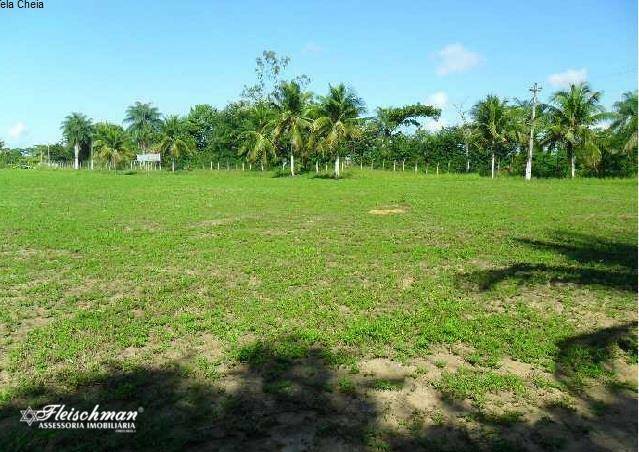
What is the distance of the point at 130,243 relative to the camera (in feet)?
40.9

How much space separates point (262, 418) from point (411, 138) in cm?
5505

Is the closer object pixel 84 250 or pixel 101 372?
pixel 101 372

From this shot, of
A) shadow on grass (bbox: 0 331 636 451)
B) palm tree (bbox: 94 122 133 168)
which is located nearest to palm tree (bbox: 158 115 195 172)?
palm tree (bbox: 94 122 133 168)

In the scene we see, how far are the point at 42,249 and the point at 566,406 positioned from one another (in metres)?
11.1

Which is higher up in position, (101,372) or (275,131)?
(275,131)

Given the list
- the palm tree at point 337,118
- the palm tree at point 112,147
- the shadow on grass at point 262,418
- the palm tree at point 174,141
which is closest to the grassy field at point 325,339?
the shadow on grass at point 262,418

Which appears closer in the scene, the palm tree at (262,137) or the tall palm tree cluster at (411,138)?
the tall palm tree cluster at (411,138)

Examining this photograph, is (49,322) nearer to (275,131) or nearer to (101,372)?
(101,372)

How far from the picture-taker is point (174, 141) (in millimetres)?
67938

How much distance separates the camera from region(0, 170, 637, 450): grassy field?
4320mm

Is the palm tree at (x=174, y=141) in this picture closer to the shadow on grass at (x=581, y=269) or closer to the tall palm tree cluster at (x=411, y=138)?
the tall palm tree cluster at (x=411, y=138)

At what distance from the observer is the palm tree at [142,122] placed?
8138 centimetres

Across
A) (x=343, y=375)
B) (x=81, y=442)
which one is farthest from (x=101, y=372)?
(x=343, y=375)

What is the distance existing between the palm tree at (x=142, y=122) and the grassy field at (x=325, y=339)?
237 ft
